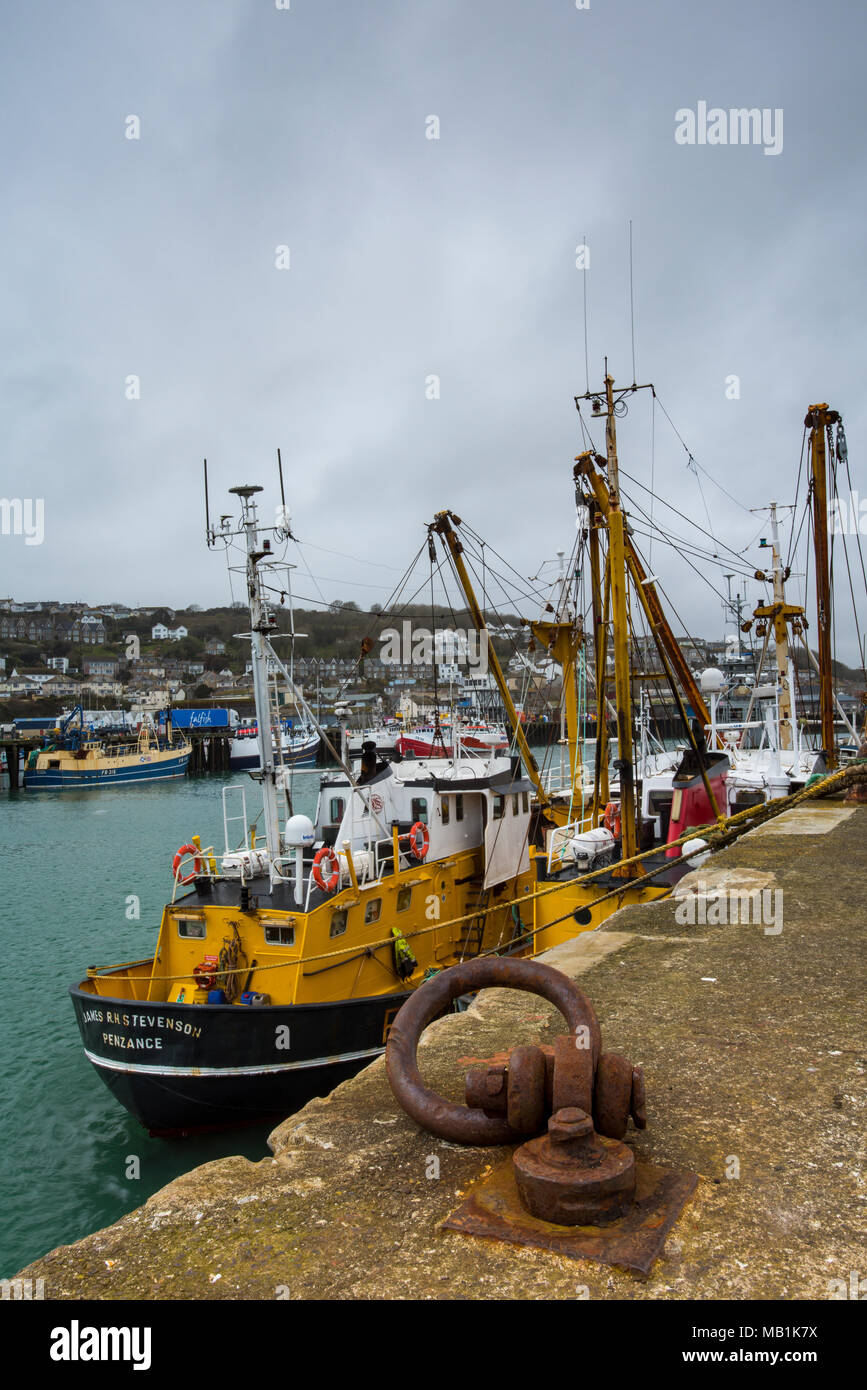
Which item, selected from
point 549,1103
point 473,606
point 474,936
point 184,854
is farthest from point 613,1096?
point 473,606

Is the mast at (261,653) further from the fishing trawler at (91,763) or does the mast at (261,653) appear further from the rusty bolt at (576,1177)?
the fishing trawler at (91,763)

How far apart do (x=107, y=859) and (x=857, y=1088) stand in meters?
38.8

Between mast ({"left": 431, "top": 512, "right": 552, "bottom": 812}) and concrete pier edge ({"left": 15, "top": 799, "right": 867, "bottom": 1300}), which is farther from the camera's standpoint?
mast ({"left": 431, "top": 512, "right": 552, "bottom": 812})

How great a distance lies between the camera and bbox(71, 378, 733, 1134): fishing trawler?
36.9 ft

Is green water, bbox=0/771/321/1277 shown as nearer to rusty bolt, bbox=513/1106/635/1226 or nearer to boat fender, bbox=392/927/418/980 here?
boat fender, bbox=392/927/418/980

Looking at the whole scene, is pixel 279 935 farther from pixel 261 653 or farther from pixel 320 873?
pixel 261 653

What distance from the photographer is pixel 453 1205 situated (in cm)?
273

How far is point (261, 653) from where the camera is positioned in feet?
45.2

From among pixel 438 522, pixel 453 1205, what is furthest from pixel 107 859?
pixel 453 1205

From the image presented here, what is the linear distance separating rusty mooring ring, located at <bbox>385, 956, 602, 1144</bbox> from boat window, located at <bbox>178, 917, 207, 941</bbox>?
9.99 meters

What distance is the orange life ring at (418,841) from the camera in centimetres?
1417

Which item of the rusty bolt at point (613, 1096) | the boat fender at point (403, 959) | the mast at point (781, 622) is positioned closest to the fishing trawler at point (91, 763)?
the mast at point (781, 622)

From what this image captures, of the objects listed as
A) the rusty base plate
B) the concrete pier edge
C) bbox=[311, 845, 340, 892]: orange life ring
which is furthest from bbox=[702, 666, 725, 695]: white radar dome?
the rusty base plate

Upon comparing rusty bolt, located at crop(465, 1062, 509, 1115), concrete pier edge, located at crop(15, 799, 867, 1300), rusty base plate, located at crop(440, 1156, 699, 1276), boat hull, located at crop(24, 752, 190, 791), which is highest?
rusty bolt, located at crop(465, 1062, 509, 1115)
